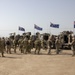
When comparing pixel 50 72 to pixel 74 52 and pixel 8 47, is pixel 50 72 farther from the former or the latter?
pixel 8 47

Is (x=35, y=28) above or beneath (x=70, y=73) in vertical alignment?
above

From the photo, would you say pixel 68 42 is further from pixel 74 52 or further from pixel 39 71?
pixel 39 71

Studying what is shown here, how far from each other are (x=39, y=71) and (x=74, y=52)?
8.77 meters

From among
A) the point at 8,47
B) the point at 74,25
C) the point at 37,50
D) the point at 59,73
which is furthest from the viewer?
the point at 74,25

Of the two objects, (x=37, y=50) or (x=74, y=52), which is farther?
(x=37, y=50)

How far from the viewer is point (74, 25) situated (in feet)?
99.6

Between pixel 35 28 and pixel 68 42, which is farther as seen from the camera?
pixel 35 28

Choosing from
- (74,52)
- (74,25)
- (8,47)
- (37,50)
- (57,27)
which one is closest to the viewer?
(74,52)

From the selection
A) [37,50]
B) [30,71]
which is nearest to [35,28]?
[37,50]

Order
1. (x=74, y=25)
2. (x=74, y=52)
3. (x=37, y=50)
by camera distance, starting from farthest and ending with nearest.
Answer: (x=74, y=25)
(x=37, y=50)
(x=74, y=52)

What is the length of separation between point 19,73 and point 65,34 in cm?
2047

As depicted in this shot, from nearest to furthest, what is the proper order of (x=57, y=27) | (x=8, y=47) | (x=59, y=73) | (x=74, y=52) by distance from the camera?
(x=59, y=73), (x=74, y=52), (x=8, y=47), (x=57, y=27)

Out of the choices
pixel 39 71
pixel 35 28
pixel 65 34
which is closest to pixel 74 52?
pixel 39 71

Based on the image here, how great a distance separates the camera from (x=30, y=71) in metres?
12.4
